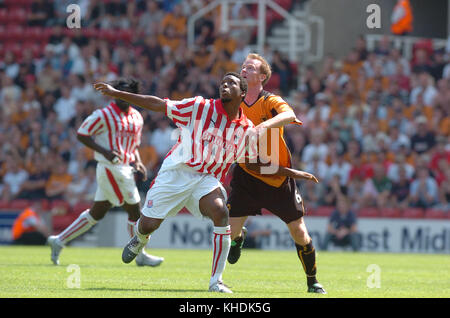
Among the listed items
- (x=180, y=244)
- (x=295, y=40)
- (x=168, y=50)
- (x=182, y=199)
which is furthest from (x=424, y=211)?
(x=182, y=199)

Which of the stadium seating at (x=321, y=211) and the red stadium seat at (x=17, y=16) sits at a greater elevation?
the red stadium seat at (x=17, y=16)

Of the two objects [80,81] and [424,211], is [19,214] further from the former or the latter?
[424,211]

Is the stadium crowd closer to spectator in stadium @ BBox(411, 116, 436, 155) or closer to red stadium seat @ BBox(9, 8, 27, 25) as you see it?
spectator in stadium @ BBox(411, 116, 436, 155)

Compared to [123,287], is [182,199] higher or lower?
higher

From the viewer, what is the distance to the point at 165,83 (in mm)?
21969

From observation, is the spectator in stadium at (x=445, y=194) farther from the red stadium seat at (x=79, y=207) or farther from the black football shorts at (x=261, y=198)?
the black football shorts at (x=261, y=198)

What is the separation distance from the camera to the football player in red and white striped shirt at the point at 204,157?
8320 mm

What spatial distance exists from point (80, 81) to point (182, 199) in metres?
14.3

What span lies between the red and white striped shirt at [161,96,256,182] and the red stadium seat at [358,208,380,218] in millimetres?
10761

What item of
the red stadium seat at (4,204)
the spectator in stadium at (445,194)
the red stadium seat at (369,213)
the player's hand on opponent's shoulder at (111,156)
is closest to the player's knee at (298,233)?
the player's hand on opponent's shoulder at (111,156)

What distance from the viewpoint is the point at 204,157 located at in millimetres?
8500

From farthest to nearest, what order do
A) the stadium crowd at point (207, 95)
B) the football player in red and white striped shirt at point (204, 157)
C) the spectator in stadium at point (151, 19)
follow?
1. the spectator in stadium at point (151, 19)
2. the stadium crowd at point (207, 95)
3. the football player in red and white striped shirt at point (204, 157)

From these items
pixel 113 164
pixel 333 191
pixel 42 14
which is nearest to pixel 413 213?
pixel 333 191

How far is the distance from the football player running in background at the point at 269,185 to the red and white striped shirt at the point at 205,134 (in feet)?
1.16
